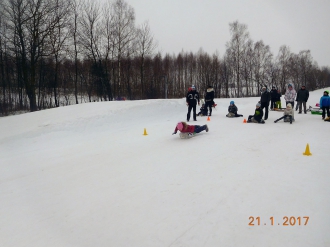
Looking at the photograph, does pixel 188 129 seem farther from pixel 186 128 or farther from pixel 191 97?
pixel 191 97

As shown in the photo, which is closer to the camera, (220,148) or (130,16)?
(220,148)

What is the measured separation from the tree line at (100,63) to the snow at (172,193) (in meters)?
19.8

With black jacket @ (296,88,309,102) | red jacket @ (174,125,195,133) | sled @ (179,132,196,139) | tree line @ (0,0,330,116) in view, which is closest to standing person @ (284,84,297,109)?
black jacket @ (296,88,309,102)

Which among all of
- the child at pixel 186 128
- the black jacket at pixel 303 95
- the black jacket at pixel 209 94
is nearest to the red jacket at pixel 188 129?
the child at pixel 186 128

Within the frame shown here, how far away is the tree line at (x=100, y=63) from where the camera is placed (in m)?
23.2

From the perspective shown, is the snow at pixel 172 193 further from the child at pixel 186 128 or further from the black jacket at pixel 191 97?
the black jacket at pixel 191 97

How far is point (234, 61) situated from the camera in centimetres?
4381

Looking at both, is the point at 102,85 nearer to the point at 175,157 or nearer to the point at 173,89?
the point at 173,89

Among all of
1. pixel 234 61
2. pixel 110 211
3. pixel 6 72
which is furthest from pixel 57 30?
pixel 234 61

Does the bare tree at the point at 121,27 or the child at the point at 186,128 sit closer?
the child at the point at 186,128

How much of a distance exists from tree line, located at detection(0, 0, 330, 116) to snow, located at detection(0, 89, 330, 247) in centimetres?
1979

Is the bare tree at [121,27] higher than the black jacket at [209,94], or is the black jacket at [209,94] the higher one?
the bare tree at [121,27]

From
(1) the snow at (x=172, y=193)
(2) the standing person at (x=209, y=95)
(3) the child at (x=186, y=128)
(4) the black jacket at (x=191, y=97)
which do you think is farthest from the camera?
(2) the standing person at (x=209, y=95)

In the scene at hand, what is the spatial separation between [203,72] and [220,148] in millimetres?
49850
